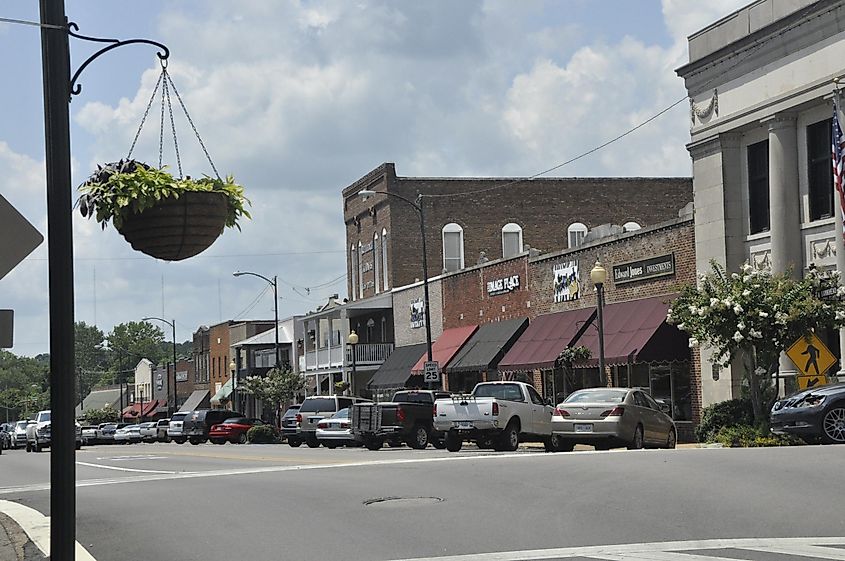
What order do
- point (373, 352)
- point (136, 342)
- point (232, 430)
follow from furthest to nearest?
point (136, 342) → point (373, 352) → point (232, 430)

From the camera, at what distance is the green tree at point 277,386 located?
64625 millimetres

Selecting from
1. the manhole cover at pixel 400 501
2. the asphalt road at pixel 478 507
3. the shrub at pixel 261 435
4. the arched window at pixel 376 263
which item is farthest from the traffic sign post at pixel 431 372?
the manhole cover at pixel 400 501

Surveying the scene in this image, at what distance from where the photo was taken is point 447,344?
48.5 m

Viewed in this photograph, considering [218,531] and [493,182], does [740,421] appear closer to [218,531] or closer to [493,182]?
[218,531]

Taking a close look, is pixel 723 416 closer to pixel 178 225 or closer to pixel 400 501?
pixel 400 501

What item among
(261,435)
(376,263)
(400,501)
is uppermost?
(376,263)

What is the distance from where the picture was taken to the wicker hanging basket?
8.50m

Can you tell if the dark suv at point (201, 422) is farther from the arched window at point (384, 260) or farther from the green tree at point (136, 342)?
the green tree at point (136, 342)

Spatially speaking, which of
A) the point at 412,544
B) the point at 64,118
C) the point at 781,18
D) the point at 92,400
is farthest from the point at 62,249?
the point at 92,400

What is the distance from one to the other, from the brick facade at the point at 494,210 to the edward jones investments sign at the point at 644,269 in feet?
68.3

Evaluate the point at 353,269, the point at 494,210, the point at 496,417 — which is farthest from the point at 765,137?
the point at 353,269

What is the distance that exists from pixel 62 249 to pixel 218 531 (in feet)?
20.2

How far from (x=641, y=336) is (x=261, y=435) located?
24354mm

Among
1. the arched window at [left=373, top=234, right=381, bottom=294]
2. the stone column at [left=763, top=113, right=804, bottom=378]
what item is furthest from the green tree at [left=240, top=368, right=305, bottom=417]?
the stone column at [left=763, top=113, right=804, bottom=378]
